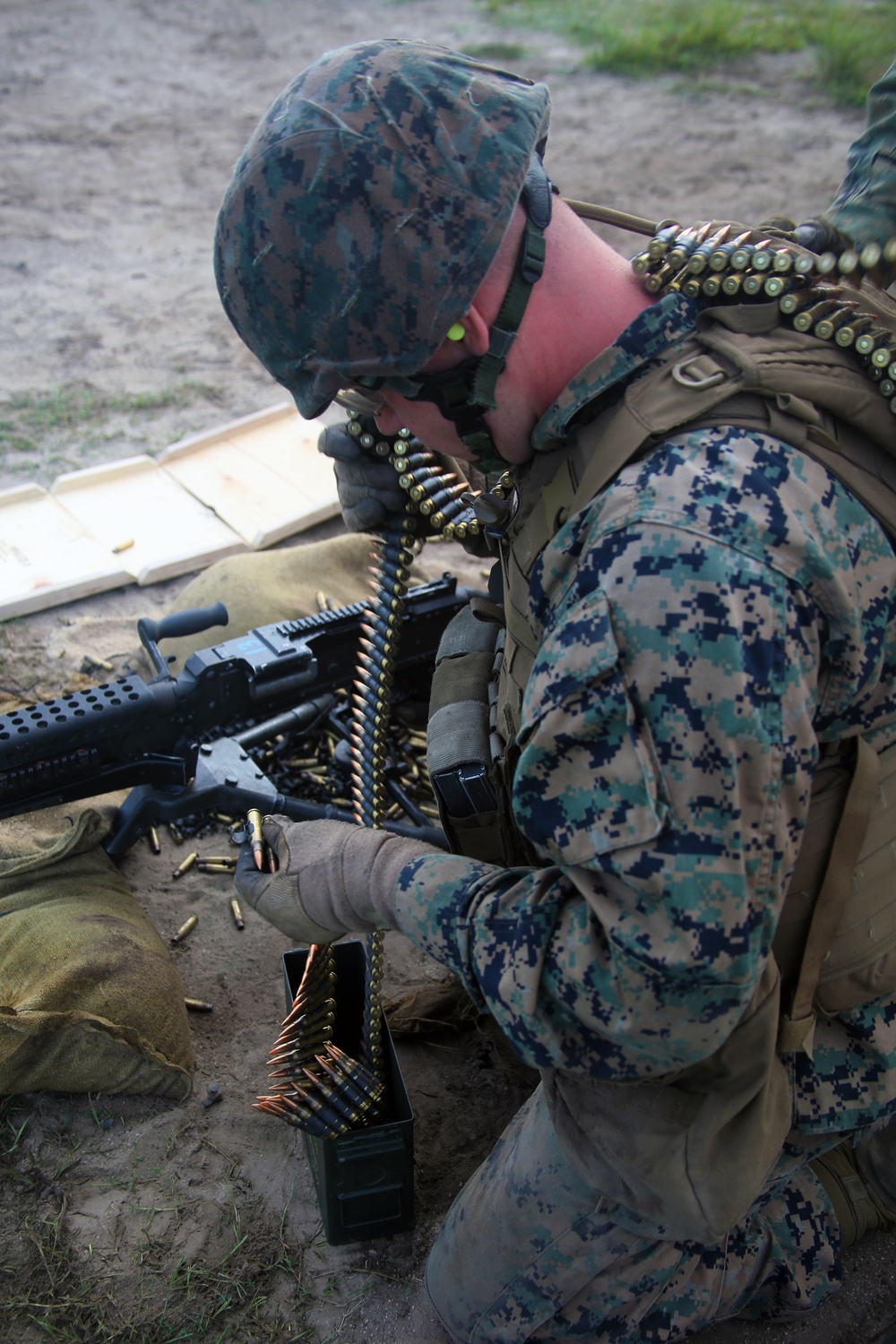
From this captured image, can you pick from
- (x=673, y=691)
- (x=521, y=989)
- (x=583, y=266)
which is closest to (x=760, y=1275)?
(x=521, y=989)

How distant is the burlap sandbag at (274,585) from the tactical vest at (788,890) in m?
2.48

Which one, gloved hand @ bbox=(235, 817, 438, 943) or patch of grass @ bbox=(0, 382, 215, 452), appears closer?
gloved hand @ bbox=(235, 817, 438, 943)

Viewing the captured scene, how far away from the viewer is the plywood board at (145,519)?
5.71 meters

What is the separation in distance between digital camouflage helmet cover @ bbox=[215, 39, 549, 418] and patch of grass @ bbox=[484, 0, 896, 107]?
11.8 metres

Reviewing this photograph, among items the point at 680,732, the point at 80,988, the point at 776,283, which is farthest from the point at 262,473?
the point at 680,732

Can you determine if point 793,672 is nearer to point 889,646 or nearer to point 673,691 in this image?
point 673,691

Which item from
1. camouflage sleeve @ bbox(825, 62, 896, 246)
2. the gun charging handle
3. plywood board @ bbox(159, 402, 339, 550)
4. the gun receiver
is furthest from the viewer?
plywood board @ bbox(159, 402, 339, 550)

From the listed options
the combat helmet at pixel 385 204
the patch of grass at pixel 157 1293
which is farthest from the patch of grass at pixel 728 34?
the patch of grass at pixel 157 1293

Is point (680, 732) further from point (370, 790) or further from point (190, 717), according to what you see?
point (190, 717)

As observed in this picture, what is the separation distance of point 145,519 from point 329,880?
374cm

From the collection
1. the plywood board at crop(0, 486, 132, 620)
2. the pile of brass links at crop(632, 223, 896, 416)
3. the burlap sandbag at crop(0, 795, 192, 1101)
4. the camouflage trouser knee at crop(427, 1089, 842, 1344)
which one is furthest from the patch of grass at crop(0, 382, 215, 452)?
the camouflage trouser knee at crop(427, 1089, 842, 1344)

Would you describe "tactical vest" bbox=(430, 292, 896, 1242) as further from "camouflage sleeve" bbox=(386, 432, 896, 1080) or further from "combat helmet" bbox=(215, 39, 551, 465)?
"combat helmet" bbox=(215, 39, 551, 465)

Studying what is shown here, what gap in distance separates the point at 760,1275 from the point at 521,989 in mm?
1374

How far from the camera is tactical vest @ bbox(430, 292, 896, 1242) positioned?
214cm
